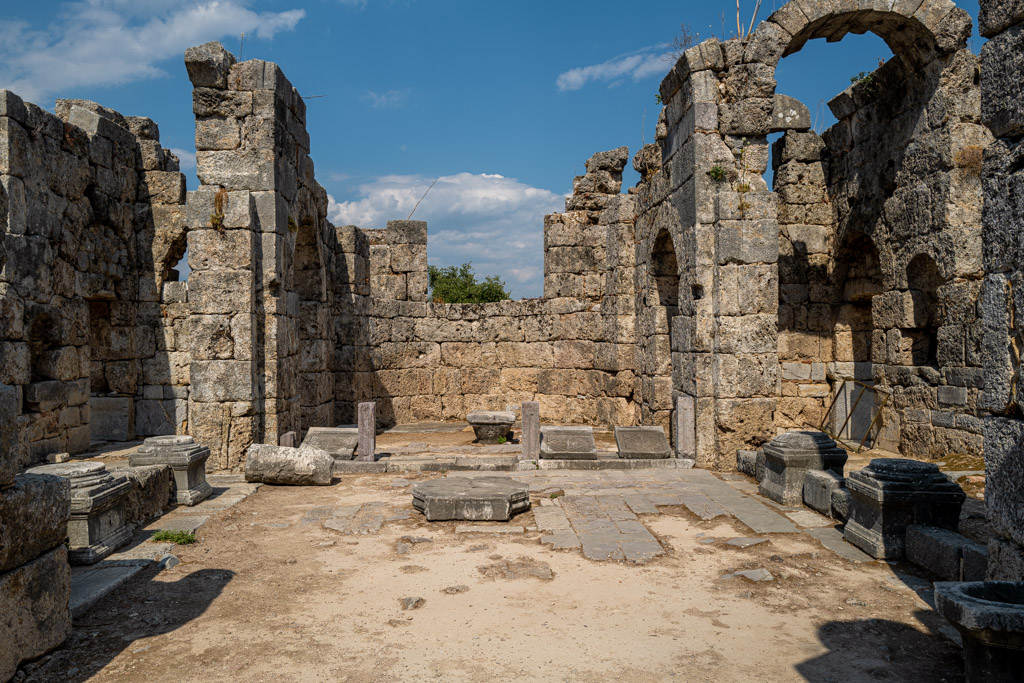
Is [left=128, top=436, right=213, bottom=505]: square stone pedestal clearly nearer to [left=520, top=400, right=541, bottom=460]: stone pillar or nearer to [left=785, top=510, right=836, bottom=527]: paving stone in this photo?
[left=520, top=400, right=541, bottom=460]: stone pillar

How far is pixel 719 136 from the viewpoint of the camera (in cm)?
961

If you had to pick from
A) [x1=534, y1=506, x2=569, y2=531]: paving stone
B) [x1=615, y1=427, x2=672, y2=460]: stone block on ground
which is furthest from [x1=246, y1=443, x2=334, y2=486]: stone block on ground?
[x1=615, y1=427, x2=672, y2=460]: stone block on ground

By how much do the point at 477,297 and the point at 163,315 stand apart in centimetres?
1854

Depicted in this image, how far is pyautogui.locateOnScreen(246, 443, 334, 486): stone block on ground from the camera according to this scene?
855cm

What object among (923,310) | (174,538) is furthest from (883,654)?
(923,310)

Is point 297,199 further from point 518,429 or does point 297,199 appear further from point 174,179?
point 518,429

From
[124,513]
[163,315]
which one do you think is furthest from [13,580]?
[163,315]

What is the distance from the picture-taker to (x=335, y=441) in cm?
1015

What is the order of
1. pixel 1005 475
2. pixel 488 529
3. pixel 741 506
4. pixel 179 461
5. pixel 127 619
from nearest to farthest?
pixel 1005 475, pixel 127 619, pixel 488 529, pixel 741 506, pixel 179 461

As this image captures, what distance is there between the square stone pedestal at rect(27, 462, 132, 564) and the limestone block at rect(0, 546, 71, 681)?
1.51 m

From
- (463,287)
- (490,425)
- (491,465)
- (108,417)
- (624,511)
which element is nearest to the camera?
(624,511)

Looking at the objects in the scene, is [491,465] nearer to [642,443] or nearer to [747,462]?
[642,443]

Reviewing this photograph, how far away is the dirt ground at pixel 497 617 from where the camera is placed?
12.4 feet

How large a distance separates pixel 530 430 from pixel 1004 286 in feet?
22.4
